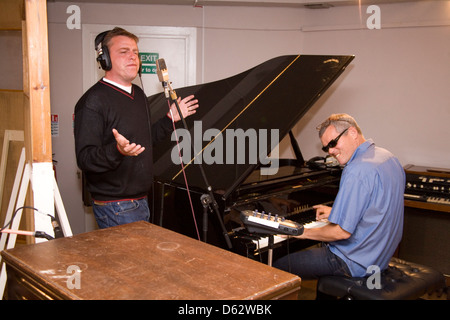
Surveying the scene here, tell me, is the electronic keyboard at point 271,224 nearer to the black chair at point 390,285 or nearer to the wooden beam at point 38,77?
the black chair at point 390,285

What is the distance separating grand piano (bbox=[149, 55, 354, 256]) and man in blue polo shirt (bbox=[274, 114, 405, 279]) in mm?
333

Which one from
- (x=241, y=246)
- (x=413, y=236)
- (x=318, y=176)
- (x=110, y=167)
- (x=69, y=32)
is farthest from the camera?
(x=69, y=32)

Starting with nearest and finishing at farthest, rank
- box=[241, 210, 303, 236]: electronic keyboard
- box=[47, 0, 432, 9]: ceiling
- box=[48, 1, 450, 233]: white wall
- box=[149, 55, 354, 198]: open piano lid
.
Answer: box=[241, 210, 303, 236]: electronic keyboard
box=[149, 55, 354, 198]: open piano lid
box=[48, 1, 450, 233]: white wall
box=[47, 0, 432, 9]: ceiling

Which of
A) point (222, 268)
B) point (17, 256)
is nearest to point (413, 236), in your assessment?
point (222, 268)

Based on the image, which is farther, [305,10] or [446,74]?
[305,10]

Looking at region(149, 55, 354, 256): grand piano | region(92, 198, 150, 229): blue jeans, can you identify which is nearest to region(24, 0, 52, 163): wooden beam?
region(92, 198, 150, 229): blue jeans

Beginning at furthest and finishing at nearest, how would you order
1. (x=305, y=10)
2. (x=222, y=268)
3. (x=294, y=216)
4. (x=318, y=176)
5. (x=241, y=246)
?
1. (x=305, y=10)
2. (x=318, y=176)
3. (x=294, y=216)
4. (x=241, y=246)
5. (x=222, y=268)

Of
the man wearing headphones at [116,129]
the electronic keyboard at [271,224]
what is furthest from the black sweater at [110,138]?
the electronic keyboard at [271,224]

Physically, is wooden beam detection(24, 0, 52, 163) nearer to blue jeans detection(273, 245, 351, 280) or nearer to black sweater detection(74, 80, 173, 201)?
black sweater detection(74, 80, 173, 201)

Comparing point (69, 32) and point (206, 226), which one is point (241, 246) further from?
point (69, 32)

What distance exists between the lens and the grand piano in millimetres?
2285

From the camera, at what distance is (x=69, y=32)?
3943 millimetres

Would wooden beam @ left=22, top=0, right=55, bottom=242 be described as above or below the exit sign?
below

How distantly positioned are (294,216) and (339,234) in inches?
21.8
